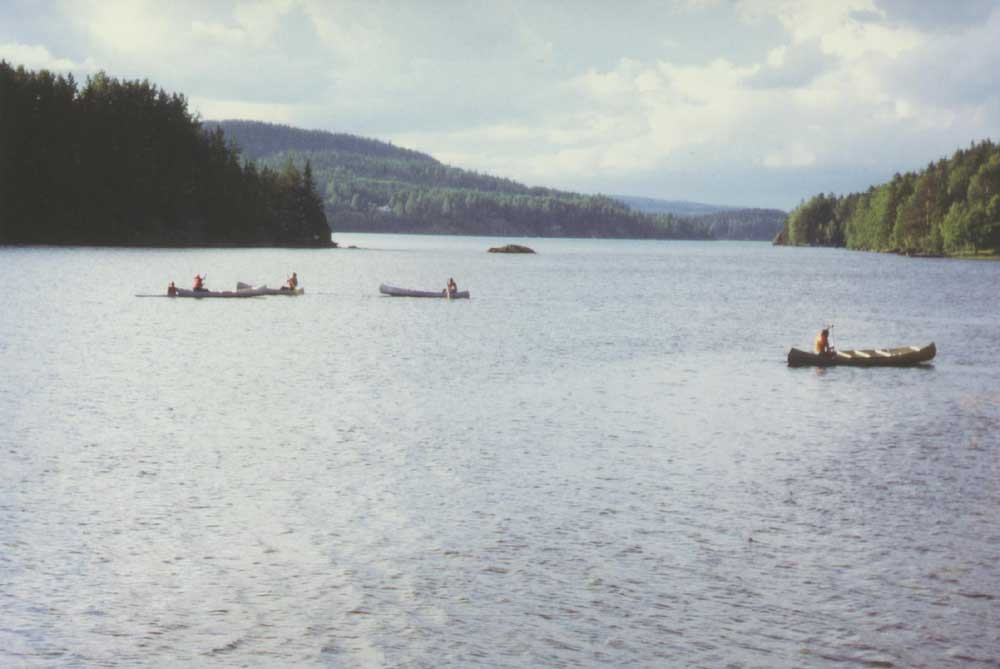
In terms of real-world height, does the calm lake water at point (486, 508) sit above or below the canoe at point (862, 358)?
below

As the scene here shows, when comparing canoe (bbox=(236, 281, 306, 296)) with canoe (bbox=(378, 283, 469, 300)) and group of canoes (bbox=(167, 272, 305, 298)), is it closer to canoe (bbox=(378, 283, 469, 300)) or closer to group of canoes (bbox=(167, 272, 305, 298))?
group of canoes (bbox=(167, 272, 305, 298))

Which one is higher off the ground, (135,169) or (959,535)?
(135,169)

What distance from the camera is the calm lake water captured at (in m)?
17.1

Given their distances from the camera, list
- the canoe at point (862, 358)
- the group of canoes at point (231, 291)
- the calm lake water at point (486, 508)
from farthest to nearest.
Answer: the group of canoes at point (231, 291) < the canoe at point (862, 358) < the calm lake water at point (486, 508)

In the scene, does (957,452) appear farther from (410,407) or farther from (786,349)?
(786,349)

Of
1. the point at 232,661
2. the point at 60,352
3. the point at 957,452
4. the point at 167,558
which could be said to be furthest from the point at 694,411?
the point at 60,352

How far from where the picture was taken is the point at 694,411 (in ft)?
132

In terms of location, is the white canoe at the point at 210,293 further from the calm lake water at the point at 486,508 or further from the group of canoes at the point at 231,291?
the calm lake water at the point at 486,508

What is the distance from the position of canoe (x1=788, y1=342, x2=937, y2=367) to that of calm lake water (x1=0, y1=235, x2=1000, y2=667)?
0.68 m

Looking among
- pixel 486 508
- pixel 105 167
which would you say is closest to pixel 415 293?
pixel 486 508

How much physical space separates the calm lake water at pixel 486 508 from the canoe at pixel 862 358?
684 mm

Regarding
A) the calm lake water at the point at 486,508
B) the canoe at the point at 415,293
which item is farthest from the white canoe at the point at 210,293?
the calm lake water at the point at 486,508

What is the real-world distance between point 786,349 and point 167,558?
5186 centimetres

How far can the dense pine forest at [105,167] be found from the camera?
6457 inches
